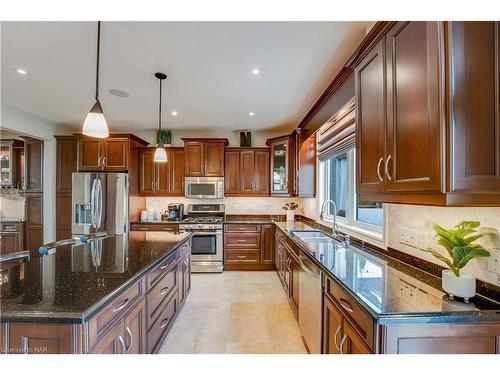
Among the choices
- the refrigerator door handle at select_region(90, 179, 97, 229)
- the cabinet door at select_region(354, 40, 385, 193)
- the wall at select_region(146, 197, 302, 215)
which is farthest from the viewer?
the wall at select_region(146, 197, 302, 215)

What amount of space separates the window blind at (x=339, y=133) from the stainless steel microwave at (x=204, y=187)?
199 cm

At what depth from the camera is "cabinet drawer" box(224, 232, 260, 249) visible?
14.3ft

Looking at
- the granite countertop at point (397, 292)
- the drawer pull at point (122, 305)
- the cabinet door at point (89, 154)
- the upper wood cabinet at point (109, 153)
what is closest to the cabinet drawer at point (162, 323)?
the drawer pull at point (122, 305)

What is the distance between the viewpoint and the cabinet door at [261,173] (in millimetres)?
4707

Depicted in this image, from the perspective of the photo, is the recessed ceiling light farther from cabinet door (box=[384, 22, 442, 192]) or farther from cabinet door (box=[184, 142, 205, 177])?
cabinet door (box=[384, 22, 442, 192])

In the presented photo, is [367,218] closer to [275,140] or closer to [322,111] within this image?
[322,111]

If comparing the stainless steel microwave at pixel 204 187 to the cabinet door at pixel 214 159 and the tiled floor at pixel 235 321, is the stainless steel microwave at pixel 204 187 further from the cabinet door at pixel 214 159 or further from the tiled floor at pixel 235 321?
the tiled floor at pixel 235 321

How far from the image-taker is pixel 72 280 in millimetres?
1307

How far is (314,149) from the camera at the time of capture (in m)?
4.06

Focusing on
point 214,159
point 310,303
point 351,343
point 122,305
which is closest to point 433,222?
point 351,343

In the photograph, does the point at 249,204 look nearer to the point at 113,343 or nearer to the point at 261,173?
the point at 261,173

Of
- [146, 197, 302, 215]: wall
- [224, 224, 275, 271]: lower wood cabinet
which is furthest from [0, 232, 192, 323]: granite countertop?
[146, 197, 302, 215]: wall

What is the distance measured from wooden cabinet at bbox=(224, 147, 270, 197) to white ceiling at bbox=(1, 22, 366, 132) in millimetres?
998
